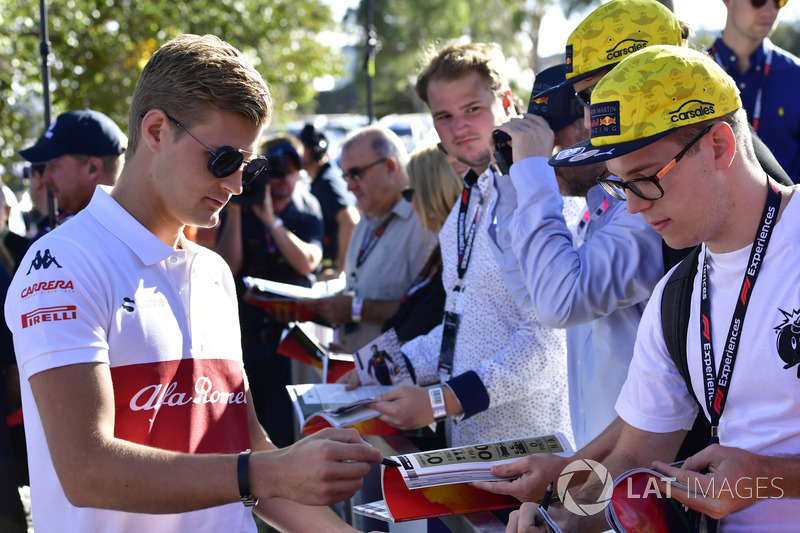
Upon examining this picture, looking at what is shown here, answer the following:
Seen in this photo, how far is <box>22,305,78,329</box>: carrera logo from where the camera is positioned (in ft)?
5.57

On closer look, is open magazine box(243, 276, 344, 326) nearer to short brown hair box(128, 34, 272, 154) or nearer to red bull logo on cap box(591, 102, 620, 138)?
short brown hair box(128, 34, 272, 154)

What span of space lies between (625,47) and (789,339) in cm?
121

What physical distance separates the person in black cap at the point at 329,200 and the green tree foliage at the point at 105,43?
3623mm

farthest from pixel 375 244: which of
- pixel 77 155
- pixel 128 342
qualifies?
pixel 128 342

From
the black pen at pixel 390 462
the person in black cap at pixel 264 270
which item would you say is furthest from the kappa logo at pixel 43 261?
the person in black cap at pixel 264 270

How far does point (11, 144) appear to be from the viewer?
32.8ft

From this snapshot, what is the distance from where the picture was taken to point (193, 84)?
1.97 meters

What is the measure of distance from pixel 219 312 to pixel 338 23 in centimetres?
1386

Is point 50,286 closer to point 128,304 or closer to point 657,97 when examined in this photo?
point 128,304

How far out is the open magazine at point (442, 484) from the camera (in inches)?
74.9

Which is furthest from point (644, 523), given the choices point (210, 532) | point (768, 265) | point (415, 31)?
point (415, 31)

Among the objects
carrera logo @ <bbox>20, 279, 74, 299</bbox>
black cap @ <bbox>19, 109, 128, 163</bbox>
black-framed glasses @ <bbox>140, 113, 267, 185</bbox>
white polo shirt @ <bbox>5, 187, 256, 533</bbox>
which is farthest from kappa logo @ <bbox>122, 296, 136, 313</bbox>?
black cap @ <bbox>19, 109, 128, 163</bbox>

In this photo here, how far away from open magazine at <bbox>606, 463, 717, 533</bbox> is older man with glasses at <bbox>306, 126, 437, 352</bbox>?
8.81 ft

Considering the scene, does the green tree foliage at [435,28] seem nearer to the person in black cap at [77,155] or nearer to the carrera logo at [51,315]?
the person in black cap at [77,155]
